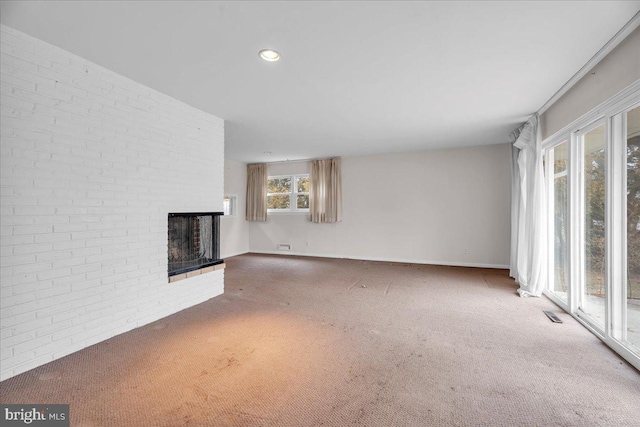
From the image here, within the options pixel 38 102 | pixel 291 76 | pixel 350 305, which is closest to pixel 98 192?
pixel 38 102

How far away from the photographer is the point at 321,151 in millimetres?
6289

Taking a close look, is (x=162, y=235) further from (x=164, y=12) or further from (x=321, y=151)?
(x=321, y=151)

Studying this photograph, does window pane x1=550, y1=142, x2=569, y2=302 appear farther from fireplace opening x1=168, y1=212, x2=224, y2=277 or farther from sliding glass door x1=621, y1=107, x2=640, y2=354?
fireplace opening x1=168, y1=212, x2=224, y2=277

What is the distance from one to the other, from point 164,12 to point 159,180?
1704 mm

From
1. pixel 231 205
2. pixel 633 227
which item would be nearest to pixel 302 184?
pixel 231 205

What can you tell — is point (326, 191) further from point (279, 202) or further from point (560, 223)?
point (560, 223)

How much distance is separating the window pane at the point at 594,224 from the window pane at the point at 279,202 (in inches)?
234

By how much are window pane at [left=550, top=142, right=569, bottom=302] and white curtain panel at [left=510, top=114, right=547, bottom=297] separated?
137mm

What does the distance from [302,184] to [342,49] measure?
5.31 m

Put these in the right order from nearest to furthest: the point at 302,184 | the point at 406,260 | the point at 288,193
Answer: the point at 406,260 < the point at 302,184 < the point at 288,193

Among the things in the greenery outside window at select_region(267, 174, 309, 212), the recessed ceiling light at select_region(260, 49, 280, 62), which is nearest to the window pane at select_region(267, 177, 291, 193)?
the greenery outside window at select_region(267, 174, 309, 212)

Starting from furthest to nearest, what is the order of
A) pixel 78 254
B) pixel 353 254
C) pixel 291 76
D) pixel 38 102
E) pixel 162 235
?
pixel 353 254 → pixel 162 235 → pixel 291 76 → pixel 78 254 → pixel 38 102

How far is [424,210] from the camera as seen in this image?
6.26 m

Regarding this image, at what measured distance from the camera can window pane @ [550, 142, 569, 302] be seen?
3389 mm
